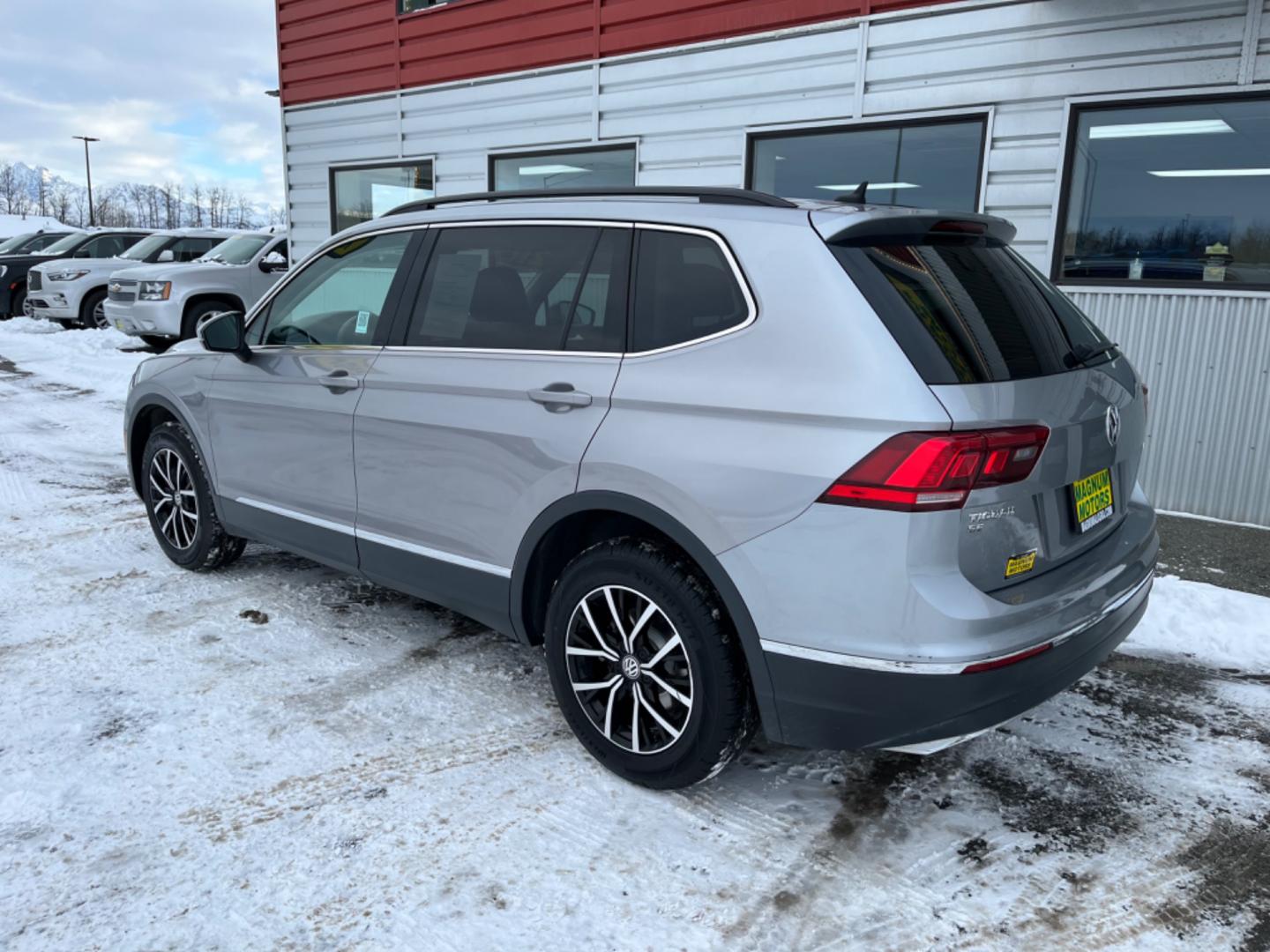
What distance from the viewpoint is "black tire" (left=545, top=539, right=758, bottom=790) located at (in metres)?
2.68

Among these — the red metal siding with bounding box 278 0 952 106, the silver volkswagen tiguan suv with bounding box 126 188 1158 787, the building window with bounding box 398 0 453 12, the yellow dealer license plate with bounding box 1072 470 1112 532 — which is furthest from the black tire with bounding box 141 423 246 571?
→ the building window with bounding box 398 0 453 12

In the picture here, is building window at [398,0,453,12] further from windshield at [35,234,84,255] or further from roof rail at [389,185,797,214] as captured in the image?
windshield at [35,234,84,255]

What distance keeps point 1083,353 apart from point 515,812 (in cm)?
228

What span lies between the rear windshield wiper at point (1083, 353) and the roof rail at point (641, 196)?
95cm

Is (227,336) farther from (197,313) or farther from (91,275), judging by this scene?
(91,275)

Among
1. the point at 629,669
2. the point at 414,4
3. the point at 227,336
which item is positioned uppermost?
the point at 414,4

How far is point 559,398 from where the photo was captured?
300cm

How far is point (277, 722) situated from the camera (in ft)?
10.8

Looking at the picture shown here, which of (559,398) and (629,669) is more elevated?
(559,398)

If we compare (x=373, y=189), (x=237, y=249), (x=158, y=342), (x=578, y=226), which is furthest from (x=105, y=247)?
(x=578, y=226)

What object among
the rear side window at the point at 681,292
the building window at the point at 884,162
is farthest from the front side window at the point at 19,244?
the rear side window at the point at 681,292

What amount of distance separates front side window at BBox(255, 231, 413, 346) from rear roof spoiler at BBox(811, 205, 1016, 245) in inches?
74.5

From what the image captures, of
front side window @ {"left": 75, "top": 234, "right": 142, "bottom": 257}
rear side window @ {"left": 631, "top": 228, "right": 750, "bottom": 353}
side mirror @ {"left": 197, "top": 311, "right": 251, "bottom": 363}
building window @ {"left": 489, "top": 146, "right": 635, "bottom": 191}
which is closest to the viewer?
rear side window @ {"left": 631, "top": 228, "right": 750, "bottom": 353}

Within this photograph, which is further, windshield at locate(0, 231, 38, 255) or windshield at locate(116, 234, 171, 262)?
windshield at locate(0, 231, 38, 255)
